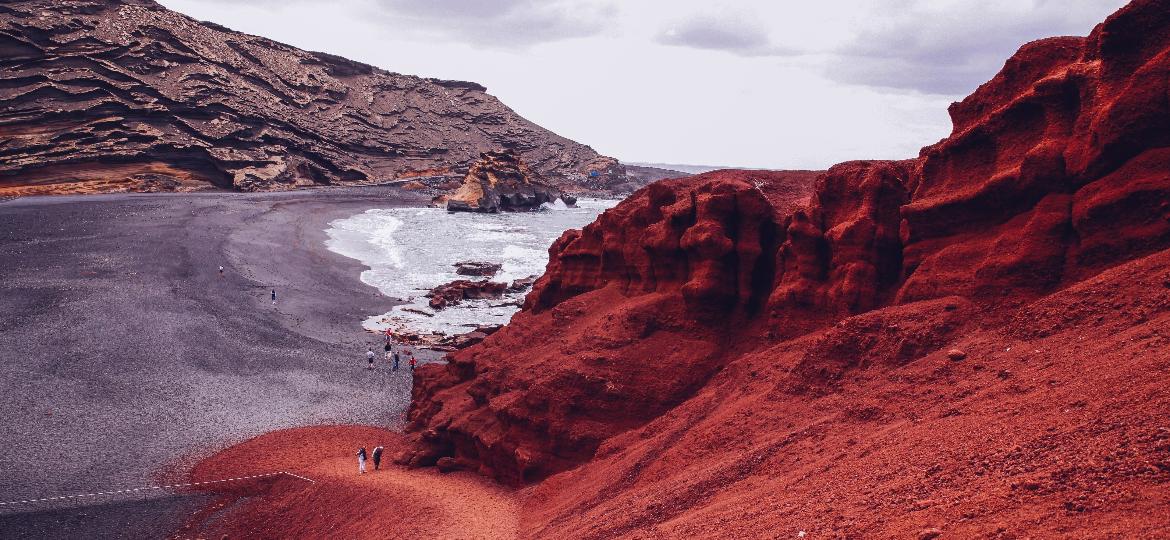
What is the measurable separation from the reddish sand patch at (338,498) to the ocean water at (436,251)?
14040 millimetres

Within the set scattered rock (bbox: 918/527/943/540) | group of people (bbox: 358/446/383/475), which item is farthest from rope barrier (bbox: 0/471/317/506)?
scattered rock (bbox: 918/527/943/540)

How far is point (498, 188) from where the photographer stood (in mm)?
83438

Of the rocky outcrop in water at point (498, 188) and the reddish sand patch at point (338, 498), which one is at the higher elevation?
the rocky outcrop in water at point (498, 188)

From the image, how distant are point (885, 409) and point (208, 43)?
330 feet

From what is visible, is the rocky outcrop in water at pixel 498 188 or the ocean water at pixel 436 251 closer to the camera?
the ocean water at pixel 436 251

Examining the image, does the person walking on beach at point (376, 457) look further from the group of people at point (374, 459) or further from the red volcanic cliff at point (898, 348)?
the red volcanic cliff at point (898, 348)

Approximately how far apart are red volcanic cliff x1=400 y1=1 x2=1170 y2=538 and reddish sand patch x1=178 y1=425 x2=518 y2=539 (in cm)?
82

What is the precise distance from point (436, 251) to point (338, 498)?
40.9 metres

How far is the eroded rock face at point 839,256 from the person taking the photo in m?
8.37

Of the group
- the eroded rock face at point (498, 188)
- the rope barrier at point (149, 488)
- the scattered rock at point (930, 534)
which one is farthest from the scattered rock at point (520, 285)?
the scattered rock at point (930, 534)

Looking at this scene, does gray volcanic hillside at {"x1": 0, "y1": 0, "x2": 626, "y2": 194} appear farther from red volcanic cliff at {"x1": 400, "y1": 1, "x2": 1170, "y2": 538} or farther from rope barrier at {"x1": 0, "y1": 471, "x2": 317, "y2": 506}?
red volcanic cliff at {"x1": 400, "y1": 1, "x2": 1170, "y2": 538}

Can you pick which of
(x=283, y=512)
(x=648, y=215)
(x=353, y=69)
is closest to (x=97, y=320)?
(x=283, y=512)

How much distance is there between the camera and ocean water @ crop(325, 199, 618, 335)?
36031mm

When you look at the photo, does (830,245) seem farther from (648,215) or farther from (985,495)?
(985,495)
